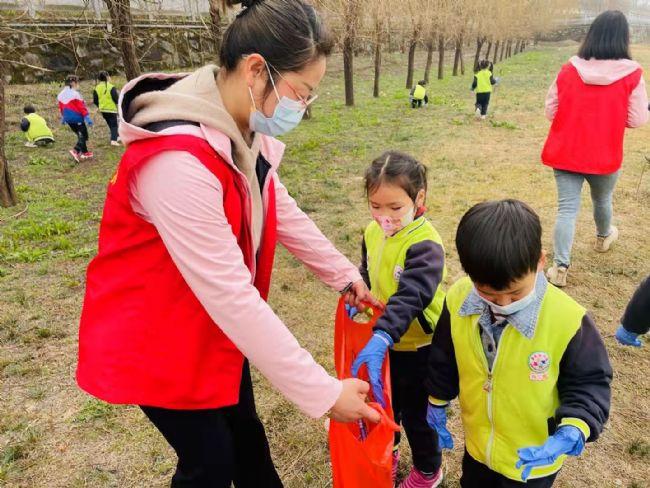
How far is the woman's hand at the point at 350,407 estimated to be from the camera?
4.14 feet

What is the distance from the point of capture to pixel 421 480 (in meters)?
2.04

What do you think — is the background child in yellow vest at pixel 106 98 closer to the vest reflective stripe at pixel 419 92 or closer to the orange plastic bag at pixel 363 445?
the vest reflective stripe at pixel 419 92

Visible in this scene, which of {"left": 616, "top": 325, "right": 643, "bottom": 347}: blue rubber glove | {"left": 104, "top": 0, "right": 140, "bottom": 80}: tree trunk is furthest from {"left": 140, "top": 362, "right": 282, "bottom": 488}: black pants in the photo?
{"left": 104, "top": 0, "right": 140, "bottom": 80}: tree trunk

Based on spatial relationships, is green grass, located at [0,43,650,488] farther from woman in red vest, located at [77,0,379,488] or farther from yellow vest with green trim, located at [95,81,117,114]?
woman in red vest, located at [77,0,379,488]

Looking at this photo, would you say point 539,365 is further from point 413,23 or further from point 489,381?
point 413,23

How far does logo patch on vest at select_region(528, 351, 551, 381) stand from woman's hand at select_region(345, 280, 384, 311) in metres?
0.61

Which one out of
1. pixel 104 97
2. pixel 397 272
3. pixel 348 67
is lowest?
pixel 348 67

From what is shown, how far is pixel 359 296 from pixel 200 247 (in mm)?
873

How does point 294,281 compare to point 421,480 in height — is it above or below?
below

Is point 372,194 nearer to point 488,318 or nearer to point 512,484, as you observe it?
point 488,318

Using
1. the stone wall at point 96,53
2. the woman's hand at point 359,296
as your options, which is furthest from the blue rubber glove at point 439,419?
the stone wall at point 96,53

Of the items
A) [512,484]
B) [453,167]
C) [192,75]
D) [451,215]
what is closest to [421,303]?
[512,484]

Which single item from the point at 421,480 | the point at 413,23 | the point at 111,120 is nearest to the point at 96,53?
the point at 111,120

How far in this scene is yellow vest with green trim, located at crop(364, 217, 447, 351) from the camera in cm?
178
